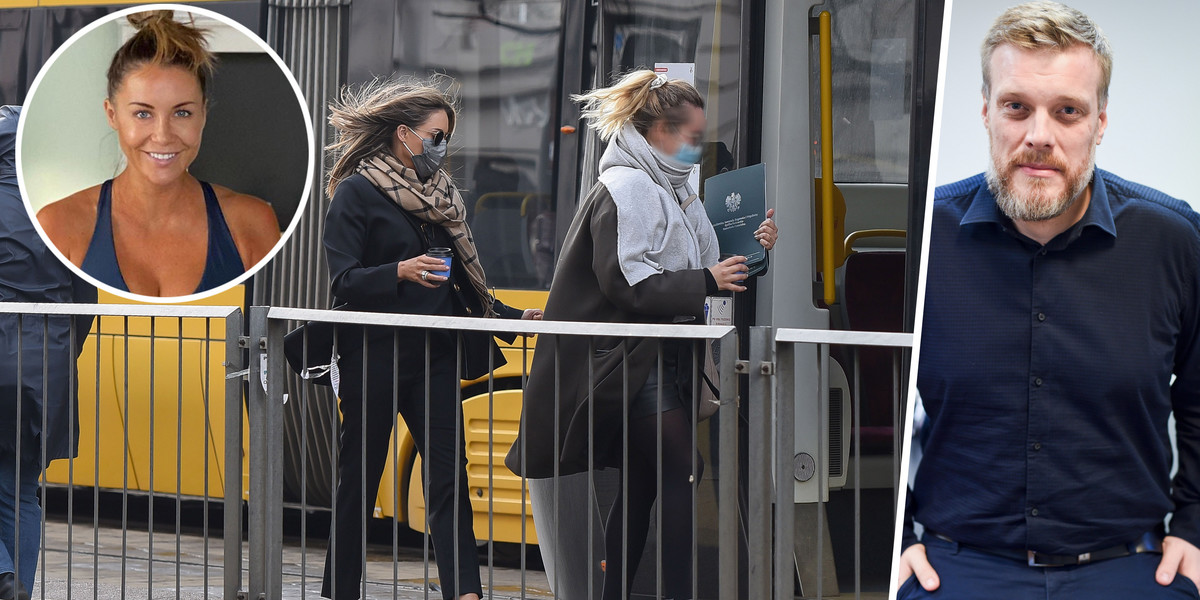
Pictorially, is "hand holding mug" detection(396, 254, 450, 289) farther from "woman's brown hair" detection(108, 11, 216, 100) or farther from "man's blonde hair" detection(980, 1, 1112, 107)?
"man's blonde hair" detection(980, 1, 1112, 107)

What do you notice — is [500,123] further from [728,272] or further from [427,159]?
[728,272]

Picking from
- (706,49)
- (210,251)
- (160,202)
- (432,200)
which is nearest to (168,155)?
(160,202)

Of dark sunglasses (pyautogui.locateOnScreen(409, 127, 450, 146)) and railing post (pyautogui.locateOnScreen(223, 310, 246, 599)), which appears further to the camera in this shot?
dark sunglasses (pyautogui.locateOnScreen(409, 127, 450, 146))

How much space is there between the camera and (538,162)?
215 inches

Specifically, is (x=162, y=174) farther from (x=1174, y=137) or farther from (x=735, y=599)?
(x=1174, y=137)

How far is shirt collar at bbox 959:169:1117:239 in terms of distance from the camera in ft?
6.98

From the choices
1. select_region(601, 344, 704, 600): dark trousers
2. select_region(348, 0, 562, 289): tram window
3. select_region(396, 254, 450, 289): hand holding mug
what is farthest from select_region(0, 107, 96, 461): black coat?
select_region(601, 344, 704, 600): dark trousers

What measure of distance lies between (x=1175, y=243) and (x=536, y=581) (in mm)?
3660

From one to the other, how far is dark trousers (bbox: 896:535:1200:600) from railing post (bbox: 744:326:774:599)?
1336mm

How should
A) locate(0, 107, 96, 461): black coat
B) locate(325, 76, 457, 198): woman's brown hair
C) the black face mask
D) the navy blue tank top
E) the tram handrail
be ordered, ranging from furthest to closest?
the navy blue tank top → locate(325, 76, 457, 198): woman's brown hair → the black face mask → the tram handrail → locate(0, 107, 96, 461): black coat

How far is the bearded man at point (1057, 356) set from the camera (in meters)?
2.16

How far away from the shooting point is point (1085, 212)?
2.17 meters

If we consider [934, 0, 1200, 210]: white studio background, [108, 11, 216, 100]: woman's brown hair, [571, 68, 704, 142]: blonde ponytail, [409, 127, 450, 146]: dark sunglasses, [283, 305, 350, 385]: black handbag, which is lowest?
[283, 305, 350, 385]: black handbag

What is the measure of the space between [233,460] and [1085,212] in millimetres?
2918
